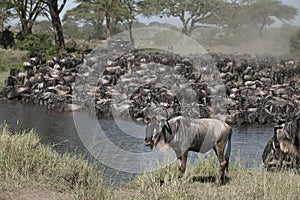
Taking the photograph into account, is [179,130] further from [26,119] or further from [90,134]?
[26,119]

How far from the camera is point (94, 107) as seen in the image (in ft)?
66.5

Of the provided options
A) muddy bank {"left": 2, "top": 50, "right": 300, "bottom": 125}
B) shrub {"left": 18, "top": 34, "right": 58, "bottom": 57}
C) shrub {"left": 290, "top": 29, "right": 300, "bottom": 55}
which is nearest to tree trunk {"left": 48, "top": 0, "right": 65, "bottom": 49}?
shrub {"left": 18, "top": 34, "right": 58, "bottom": 57}

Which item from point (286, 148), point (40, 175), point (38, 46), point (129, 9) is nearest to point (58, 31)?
point (38, 46)

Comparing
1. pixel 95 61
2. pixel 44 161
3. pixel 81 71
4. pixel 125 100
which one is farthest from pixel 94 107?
pixel 44 161

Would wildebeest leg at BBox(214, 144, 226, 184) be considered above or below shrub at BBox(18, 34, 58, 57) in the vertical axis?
below

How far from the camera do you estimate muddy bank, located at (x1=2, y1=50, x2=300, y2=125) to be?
1967cm

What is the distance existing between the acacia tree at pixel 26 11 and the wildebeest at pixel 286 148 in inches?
1475

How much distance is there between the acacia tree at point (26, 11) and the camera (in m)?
45.4

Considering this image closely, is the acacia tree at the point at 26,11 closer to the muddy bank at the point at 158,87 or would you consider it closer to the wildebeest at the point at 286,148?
the muddy bank at the point at 158,87

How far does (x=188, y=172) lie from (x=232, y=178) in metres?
0.71

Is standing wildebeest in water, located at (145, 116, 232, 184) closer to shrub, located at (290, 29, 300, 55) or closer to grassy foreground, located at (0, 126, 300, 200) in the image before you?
grassy foreground, located at (0, 126, 300, 200)

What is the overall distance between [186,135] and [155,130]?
18.7 inches

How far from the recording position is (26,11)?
48.4m

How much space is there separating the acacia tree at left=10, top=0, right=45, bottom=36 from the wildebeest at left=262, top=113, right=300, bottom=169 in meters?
37.5
